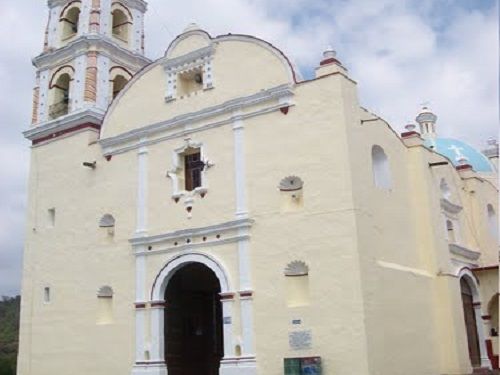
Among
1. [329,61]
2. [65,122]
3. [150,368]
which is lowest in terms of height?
[150,368]

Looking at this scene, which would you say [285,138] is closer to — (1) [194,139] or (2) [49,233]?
(1) [194,139]

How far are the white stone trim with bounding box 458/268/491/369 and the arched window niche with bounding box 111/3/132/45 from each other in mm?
12908

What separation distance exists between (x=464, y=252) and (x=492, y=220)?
12.0 ft

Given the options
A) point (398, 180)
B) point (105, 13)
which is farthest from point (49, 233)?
point (398, 180)

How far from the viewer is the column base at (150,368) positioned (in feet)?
52.2

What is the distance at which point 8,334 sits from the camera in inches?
1907

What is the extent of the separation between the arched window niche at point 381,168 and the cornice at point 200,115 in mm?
2623

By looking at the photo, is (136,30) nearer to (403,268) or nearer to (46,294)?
(46,294)

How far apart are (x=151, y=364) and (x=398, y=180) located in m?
7.55

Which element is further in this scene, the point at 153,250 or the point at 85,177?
the point at 85,177

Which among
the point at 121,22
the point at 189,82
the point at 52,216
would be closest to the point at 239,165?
the point at 189,82

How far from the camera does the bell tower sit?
793 inches

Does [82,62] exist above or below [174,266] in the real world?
above

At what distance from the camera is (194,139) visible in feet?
55.9
